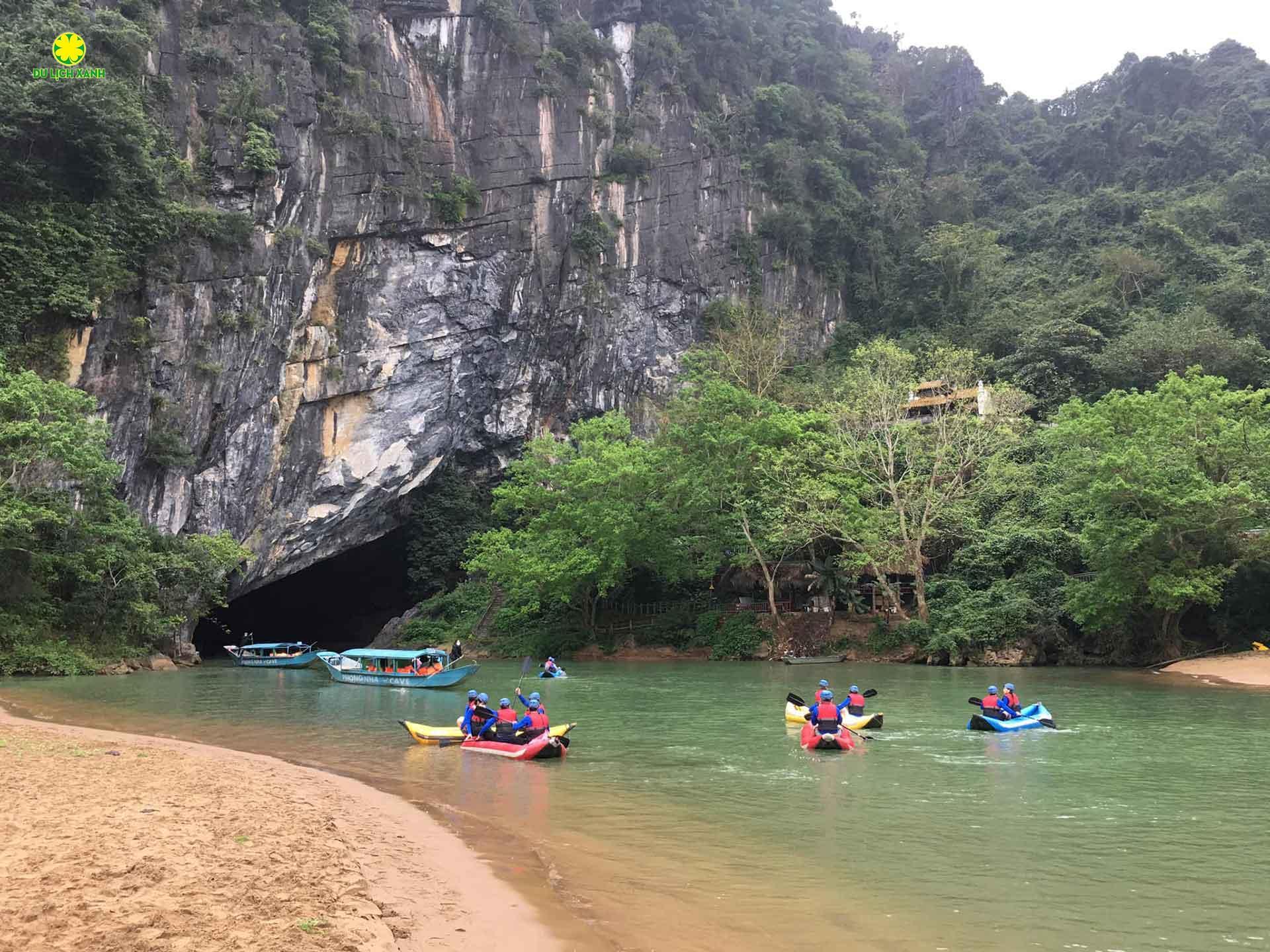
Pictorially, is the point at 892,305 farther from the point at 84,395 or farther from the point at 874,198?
the point at 84,395

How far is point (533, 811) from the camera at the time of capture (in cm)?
1016

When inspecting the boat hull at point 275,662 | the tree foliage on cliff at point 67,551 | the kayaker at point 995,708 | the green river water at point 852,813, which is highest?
the tree foliage on cliff at point 67,551

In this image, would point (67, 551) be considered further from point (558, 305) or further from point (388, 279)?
point (558, 305)

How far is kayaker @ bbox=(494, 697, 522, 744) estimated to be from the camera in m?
14.2

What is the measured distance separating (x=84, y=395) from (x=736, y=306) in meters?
32.5

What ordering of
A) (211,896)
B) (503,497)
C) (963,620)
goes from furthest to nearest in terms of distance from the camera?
(503,497) → (963,620) → (211,896)

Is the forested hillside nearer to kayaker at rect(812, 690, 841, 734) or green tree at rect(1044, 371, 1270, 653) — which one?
green tree at rect(1044, 371, 1270, 653)

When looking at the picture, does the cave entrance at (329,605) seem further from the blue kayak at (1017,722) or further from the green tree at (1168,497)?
the blue kayak at (1017,722)

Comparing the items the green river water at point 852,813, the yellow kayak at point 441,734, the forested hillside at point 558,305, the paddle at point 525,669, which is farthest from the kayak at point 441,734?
the forested hillside at point 558,305

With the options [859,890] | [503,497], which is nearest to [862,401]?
[503,497]

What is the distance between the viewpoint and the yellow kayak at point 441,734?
14.8 m

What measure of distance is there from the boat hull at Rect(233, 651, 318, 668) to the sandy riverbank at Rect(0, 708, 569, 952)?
25.4 meters

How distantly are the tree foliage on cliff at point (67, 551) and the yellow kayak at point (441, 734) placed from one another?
15.1 m

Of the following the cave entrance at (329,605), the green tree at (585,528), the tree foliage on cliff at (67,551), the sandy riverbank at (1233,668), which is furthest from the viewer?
the cave entrance at (329,605)
